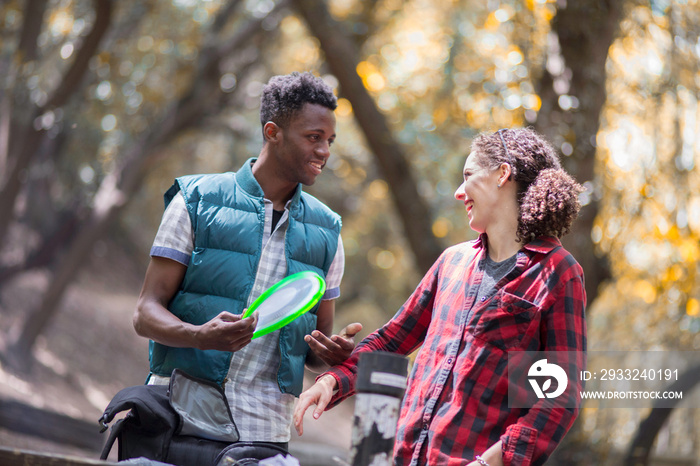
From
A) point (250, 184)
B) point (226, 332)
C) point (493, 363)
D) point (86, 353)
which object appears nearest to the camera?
point (493, 363)

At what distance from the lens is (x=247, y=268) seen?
2637mm

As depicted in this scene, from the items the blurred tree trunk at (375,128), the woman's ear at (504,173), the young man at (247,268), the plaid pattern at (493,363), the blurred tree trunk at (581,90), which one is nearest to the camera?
the plaid pattern at (493,363)

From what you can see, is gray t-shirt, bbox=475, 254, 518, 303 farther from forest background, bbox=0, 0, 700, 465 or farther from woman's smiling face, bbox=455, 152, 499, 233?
forest background, bbox=0, 0, 700, 465

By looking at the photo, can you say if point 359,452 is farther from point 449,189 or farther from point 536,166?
point 449,189

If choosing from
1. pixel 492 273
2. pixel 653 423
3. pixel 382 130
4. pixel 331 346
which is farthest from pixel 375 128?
pixel 653 423

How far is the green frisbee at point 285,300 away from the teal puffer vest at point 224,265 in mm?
130

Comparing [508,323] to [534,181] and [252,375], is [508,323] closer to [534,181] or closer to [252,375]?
[534,181]

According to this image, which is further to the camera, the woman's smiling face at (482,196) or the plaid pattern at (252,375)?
the plaid pattern at (252,375)

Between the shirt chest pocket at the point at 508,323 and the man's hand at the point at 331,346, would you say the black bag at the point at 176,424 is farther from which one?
the shirt chest pocket at the point at 508,323

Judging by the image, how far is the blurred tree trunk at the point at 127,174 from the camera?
10.2 metres

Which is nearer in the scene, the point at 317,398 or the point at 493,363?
the point at 493,363

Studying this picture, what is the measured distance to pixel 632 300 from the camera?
880 centimetres

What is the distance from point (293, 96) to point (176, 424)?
125 cm

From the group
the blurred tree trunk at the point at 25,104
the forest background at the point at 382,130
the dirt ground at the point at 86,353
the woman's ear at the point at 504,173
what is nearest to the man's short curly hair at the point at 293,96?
the woman's ear at the point at 504,173
